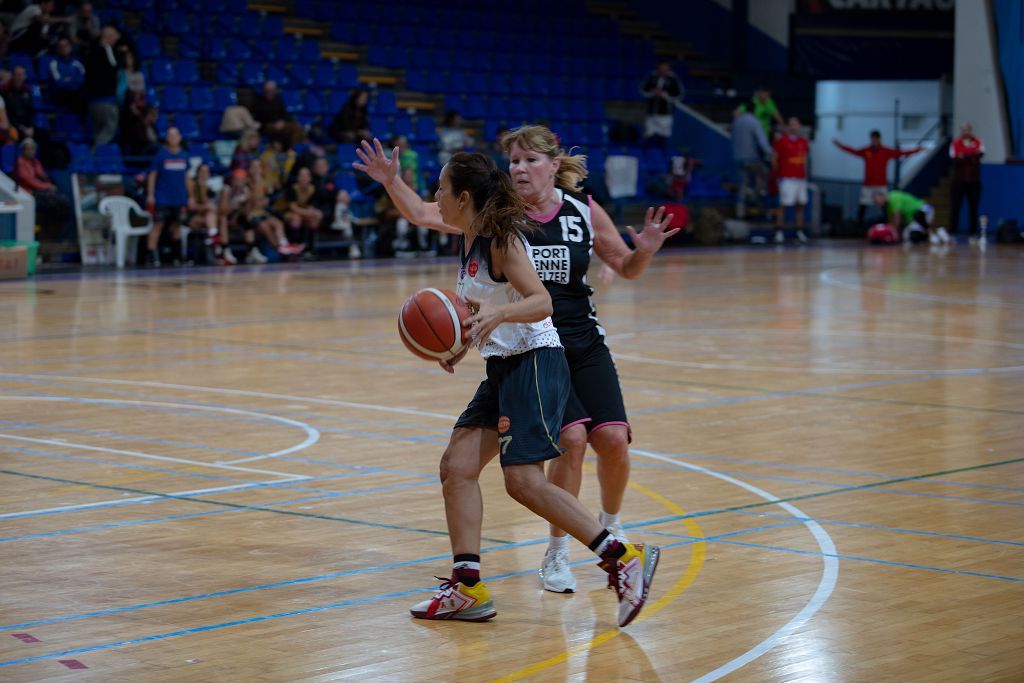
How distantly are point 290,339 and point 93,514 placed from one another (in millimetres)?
7197

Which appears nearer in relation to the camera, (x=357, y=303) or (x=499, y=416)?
(x=499, y=416)

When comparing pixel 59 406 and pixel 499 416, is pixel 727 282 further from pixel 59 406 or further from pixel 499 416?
pixel 499 416

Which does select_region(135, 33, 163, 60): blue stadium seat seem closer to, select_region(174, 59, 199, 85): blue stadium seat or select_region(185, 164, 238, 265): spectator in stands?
select_region(174, 59, 199, 85): blue stadium seat

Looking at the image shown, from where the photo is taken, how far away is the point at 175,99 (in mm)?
24031

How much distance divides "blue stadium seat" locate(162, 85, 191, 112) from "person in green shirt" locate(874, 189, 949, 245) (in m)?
13.9

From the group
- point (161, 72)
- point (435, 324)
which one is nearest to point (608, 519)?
point (435, 324)

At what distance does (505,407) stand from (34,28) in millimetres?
19031

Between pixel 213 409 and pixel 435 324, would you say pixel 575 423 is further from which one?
pixel 213 409

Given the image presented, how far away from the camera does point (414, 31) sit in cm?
2948

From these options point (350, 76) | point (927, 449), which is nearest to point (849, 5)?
point (350, 76)

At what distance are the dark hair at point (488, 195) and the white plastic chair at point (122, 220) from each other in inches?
670

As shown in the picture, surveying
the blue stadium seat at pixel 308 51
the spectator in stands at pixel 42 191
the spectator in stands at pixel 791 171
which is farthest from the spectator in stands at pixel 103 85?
the spectator in stands at pixel 791 171

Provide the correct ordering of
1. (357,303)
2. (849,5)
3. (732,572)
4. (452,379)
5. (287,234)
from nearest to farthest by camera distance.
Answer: (732,572) → (452,379) → (357,303) → (287,234) → (849,5)

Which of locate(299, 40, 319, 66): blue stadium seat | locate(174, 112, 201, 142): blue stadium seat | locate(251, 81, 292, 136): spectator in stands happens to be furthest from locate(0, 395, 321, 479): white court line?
locate(299, 40, 319, 66): blue stadium seat
